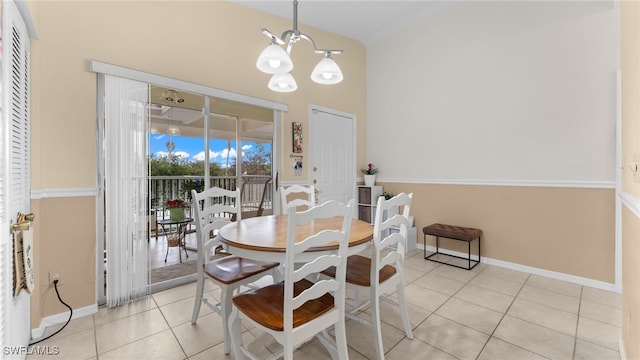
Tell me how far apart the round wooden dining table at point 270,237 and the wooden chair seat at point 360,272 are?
0.24m

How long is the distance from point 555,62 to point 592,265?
2149 mm

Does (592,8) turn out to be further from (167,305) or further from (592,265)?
(167,305)

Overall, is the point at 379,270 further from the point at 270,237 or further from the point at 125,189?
the point at 125,189

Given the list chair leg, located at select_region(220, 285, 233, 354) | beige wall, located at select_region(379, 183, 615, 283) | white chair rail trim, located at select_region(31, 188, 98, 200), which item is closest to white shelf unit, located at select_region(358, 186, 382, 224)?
beige wall, located at select_region(379, 183, 615, 283)

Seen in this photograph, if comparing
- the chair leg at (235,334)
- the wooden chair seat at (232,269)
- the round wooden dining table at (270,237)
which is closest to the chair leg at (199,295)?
the wooden chair seat at (232,269)

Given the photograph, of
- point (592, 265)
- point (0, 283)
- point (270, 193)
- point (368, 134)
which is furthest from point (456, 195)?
point (0, 283)

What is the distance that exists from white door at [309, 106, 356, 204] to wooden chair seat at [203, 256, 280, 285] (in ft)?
6.93

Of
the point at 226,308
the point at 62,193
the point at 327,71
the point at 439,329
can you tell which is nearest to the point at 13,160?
the point at 62,193

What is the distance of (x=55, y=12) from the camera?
2.13 m

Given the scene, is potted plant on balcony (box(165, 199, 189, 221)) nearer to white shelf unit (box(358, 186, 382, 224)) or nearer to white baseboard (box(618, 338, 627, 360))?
white shelf unit (box(358, 186, 382, 224))

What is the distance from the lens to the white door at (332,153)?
4.02 metres

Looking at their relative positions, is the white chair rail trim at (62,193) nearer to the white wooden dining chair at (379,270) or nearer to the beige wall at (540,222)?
the white wooden dining chair at (379,270)

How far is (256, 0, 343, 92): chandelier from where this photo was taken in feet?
5.81

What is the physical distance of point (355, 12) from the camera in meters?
3.69
